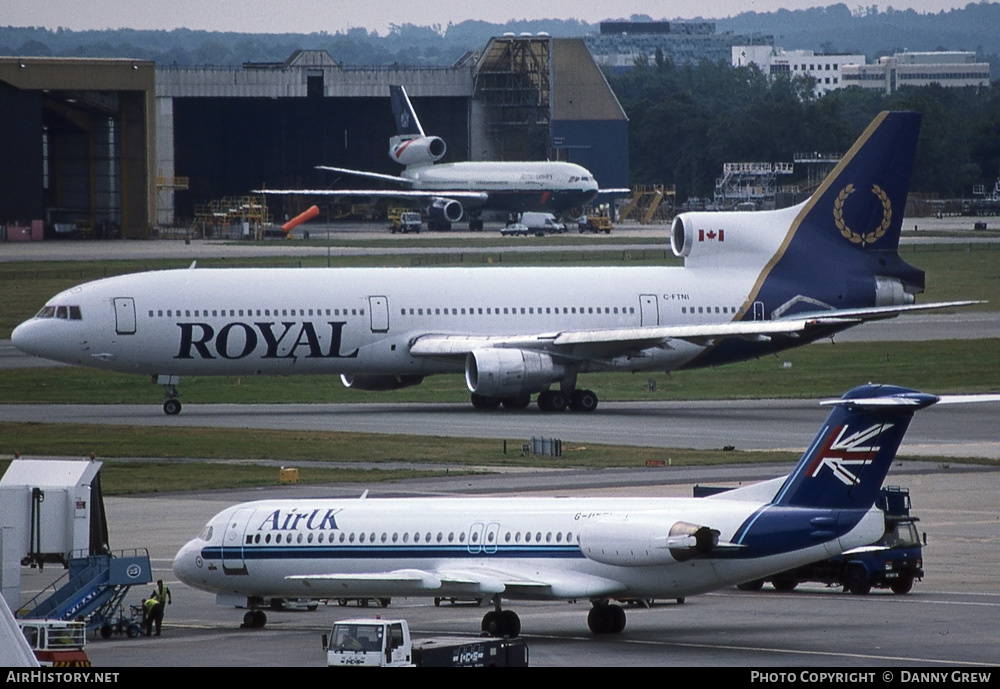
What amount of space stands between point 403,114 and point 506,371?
120 metres

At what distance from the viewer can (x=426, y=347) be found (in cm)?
6844

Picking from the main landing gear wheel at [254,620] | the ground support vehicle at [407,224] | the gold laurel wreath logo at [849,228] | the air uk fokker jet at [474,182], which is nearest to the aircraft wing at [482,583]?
the main landing gear wheel at [254,620]

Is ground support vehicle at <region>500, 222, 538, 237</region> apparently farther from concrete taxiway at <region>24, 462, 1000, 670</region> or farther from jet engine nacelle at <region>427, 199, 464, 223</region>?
concrete taxiway at <region>24, 462, 1000, 670</region>

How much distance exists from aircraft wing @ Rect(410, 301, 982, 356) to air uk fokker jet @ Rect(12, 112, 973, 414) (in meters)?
0.09

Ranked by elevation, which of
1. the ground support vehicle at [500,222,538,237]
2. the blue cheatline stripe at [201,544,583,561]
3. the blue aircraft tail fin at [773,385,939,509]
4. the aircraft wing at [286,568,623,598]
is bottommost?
the aircraft wing at [286,568,623,598]

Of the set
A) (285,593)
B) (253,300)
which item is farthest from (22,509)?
(253,300)

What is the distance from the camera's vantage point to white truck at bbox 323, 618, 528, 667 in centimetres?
2700

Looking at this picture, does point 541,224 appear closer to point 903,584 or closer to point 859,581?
point 859,581

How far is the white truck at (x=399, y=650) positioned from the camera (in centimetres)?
2700

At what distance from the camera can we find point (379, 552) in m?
34.6

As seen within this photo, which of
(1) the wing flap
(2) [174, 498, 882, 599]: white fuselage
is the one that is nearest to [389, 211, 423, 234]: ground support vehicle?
(1) the wing flap

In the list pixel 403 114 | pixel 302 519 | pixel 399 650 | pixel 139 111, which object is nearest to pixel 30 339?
pixel 302 519

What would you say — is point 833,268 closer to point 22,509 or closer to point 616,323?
point 616,323

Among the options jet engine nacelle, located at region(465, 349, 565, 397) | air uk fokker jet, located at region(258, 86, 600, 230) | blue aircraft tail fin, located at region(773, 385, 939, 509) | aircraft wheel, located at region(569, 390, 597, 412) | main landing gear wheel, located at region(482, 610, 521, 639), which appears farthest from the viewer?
air uk fokker jet, located at region(258, 86, 600, 230)
